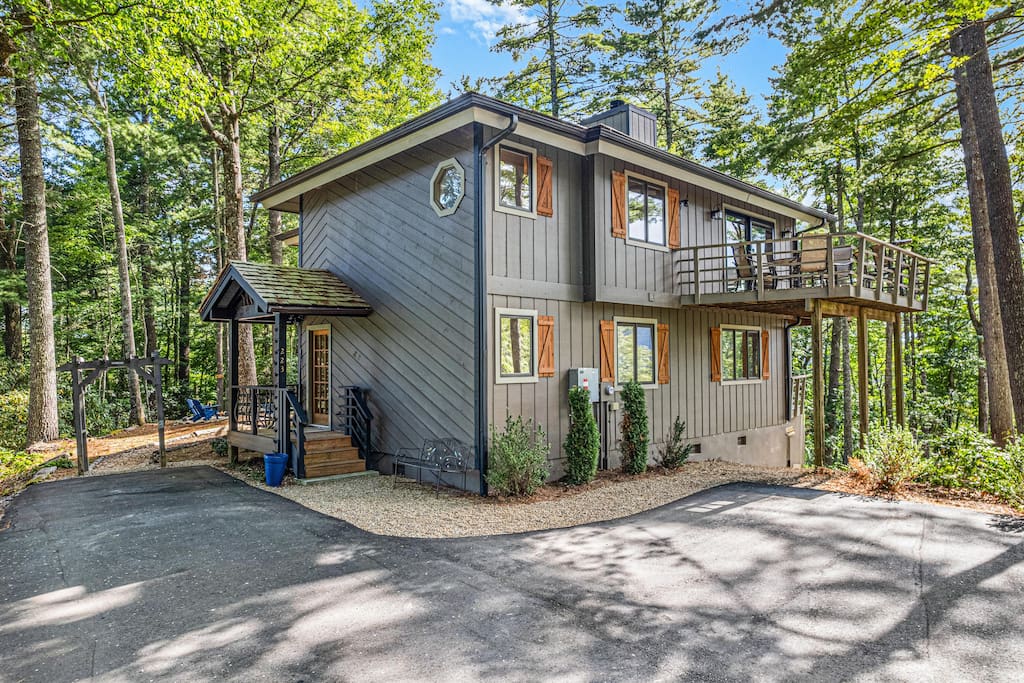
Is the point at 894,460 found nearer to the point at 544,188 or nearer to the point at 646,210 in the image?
the point at 646,210

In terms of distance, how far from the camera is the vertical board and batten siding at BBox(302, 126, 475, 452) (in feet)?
26.8

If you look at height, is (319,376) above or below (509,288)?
below

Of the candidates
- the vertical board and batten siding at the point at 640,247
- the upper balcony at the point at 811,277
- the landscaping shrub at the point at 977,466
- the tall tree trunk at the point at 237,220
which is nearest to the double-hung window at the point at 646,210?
the vertical board and batten siding at the point at 640,247

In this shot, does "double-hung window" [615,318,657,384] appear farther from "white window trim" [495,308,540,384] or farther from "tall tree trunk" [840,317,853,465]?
"tall tree trunk" [840,317,853,465]

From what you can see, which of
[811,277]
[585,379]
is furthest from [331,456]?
[811,277]

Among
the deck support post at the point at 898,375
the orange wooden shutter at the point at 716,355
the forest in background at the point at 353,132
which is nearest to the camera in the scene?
the forest in background at the point at 353,132

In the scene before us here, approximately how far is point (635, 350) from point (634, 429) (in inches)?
61.0

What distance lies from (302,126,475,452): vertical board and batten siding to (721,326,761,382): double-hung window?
6.40 m

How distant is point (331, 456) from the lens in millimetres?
8984

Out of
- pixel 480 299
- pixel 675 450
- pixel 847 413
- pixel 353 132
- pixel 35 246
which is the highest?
pixel 353 132

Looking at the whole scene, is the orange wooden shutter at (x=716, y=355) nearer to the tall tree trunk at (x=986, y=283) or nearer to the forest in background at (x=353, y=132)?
the forest in background at (x=353, y=132)

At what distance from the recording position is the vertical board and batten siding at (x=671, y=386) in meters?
8.43

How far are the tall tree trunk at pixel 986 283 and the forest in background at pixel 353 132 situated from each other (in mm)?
54

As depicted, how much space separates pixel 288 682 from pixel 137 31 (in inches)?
436
